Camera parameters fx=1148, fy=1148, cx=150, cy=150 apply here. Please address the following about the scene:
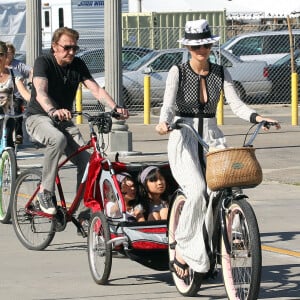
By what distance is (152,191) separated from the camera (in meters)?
8.15

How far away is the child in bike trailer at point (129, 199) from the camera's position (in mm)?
8031

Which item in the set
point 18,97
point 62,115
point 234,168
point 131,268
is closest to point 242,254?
point 234,168

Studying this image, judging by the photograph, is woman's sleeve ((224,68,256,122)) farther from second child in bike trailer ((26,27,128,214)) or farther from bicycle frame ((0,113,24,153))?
bicycle frame ((0,113,24,153))

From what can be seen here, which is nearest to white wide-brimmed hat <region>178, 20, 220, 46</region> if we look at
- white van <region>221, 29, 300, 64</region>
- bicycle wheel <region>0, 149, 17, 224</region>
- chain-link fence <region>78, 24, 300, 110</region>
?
bicycle wheel <region>0, 149, 17, 224</region>

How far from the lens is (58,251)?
367 inches

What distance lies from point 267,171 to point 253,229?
805cm

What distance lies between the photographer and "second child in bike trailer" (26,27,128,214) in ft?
29.0

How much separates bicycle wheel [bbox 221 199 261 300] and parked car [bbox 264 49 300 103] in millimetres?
20027

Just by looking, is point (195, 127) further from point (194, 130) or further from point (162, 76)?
point (162, 76)

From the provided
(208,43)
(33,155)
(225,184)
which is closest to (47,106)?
(208,43)

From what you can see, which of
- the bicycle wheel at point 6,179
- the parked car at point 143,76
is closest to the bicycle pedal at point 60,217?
the bicycle wheel at point 6,179

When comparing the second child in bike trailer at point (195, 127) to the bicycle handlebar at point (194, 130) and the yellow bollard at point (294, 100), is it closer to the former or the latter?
the bicycle handlebar at point (194, 130)

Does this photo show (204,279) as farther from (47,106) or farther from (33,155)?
(33,155)

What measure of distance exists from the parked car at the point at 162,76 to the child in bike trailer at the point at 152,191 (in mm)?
17335
